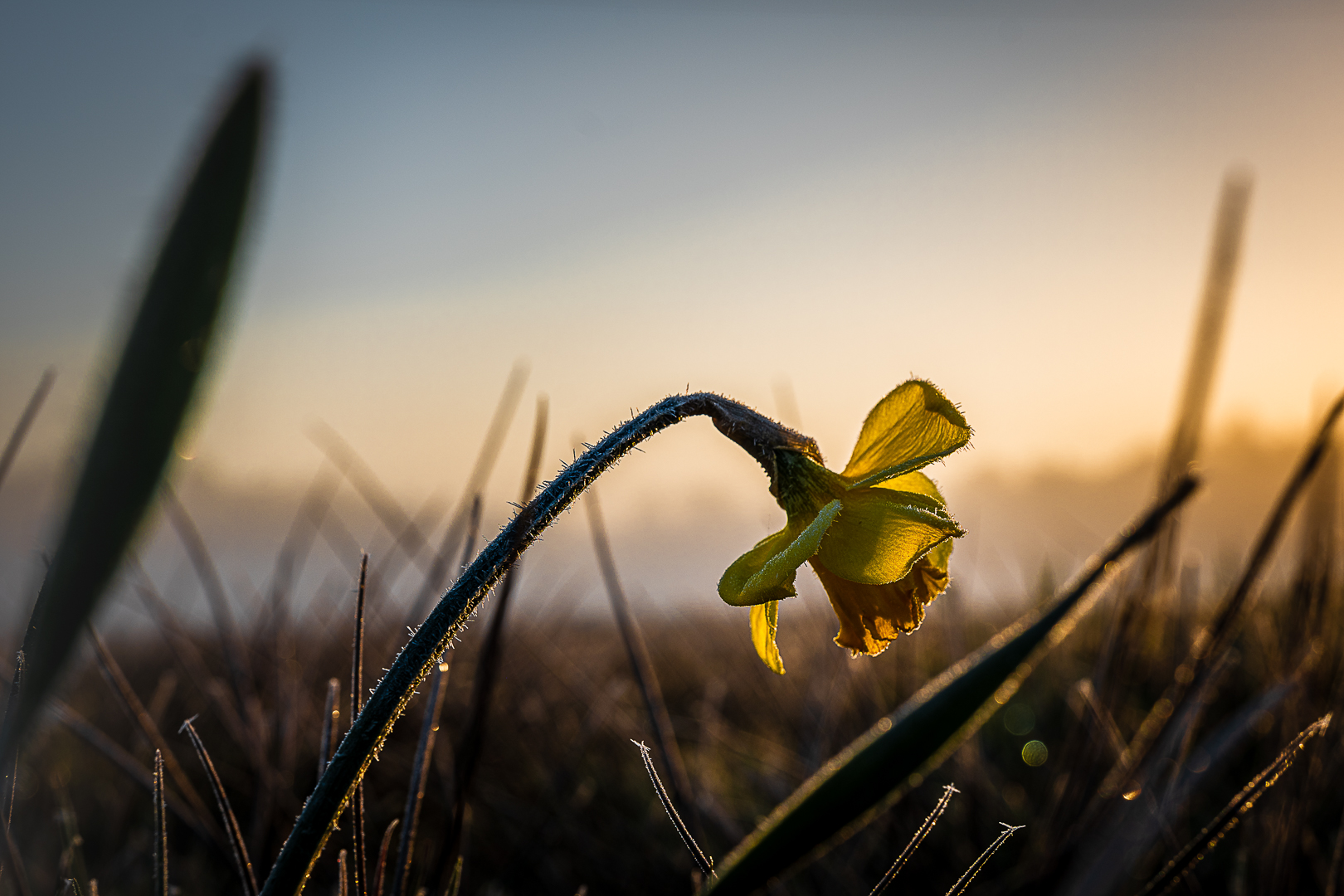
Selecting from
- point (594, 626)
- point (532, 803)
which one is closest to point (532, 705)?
point (532, 803)

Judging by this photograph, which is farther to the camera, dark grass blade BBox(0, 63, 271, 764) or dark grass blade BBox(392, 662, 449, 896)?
dark grass blade BBox(392, 662, 449, 896)

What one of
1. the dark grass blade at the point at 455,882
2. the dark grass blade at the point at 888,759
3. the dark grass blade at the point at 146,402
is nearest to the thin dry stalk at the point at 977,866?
the dark grass blade at the point at 888,759

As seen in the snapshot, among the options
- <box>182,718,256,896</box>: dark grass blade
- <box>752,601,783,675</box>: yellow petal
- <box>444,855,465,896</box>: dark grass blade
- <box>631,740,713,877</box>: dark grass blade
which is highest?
<box>752,601,783,675</box>: yellow petal

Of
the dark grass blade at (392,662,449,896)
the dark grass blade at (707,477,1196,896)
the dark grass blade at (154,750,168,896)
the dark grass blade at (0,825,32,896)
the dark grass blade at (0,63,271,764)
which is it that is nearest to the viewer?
the dark grass blade at (0,63,271,764)

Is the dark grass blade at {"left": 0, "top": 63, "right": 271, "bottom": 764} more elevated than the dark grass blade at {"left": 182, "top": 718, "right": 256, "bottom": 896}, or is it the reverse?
the dark grass blade at {"left": 0, "top": 63, "right": 271, "bottom": 764}

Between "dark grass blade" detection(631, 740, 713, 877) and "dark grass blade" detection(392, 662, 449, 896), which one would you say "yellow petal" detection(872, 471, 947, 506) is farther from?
"dark grass blade" detection(392, 662, 449, 896)

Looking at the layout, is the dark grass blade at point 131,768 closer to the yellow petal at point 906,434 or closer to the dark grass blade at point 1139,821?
the yellow petal at point 906,434

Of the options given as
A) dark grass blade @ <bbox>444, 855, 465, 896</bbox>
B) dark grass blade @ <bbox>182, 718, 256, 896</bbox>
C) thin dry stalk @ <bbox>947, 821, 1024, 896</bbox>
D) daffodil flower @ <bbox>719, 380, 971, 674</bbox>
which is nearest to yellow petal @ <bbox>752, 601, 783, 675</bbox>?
daffodil flower @ <bbox>719, 380, 971, 674</bbox>
